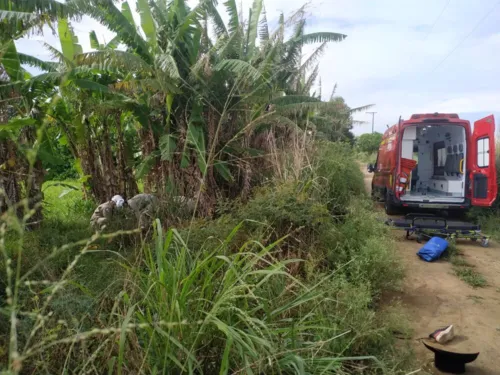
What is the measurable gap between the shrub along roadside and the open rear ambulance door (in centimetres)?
359

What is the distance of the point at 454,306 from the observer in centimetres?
495

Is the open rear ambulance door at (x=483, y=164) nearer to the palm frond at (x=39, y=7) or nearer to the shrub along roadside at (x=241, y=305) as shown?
→ the shrub along roadside at (x=241, y=305)

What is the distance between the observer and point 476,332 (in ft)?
14.0

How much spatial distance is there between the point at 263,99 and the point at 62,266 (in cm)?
432

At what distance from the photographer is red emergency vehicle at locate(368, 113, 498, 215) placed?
8.52 m

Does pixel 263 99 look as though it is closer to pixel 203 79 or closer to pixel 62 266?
pixel 203 79

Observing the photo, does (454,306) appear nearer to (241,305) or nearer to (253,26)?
(241,305)

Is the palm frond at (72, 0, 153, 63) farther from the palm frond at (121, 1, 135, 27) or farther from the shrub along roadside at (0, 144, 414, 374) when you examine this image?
the shrub along roadside at (0, 144, 414, 374)

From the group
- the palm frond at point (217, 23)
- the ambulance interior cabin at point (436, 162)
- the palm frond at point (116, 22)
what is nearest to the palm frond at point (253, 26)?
the palm frond at point (217, 23)

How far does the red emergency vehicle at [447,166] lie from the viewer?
8.52 metres

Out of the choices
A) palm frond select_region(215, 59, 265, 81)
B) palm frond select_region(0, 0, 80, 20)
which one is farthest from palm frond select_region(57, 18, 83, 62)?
palm frond select_region(215, 59, 265, 81)

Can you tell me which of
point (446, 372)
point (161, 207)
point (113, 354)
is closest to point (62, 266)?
point (161, 207)

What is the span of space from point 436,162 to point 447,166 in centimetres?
86

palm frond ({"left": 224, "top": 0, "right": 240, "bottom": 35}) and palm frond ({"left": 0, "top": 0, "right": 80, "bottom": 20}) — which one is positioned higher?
palm frond ({"left": 224, "top": 0, "right": 240, "bottom": 35})
